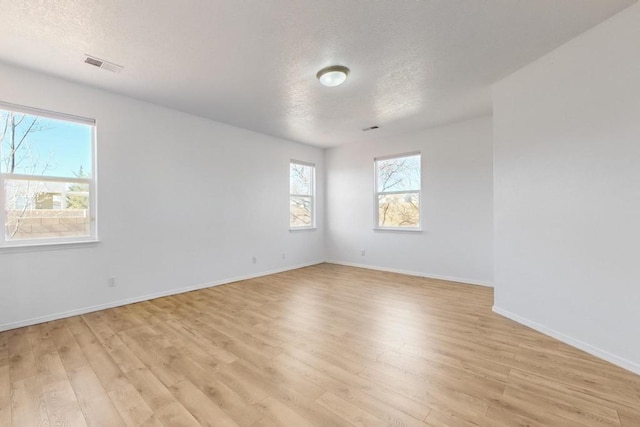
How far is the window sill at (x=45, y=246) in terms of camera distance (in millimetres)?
2783

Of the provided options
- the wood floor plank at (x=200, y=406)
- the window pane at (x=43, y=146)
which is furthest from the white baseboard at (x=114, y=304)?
the wood floor plank at (x=200, y=406)

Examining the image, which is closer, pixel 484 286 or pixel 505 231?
pixel 505 231

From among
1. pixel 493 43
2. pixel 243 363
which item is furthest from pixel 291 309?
pixel 493 43

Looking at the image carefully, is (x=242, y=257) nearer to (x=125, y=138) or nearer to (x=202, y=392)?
(x=125, y=138)

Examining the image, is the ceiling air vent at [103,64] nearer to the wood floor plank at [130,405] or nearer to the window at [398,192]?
the wood floor plank at [130,405]

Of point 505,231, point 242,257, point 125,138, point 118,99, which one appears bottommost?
point 242,257

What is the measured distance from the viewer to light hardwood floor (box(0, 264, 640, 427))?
157cm

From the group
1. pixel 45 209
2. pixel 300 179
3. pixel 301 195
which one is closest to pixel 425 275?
pixel 301 195

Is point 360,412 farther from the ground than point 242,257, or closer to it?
closer to it

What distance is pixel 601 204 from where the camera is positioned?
7.25ft

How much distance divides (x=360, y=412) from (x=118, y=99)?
4295 mm

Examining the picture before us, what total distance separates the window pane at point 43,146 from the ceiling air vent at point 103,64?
907 mm

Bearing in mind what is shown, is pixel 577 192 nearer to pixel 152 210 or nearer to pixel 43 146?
pixel 152 210

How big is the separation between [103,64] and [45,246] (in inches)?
81.5
